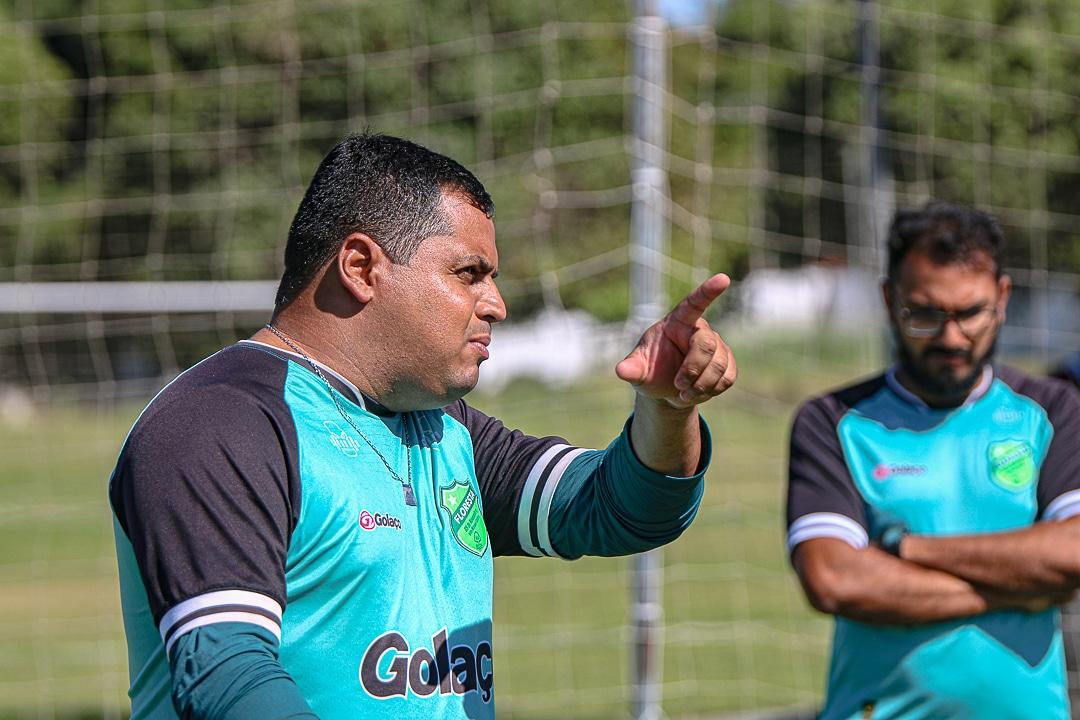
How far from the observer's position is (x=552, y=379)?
16672 millimetres

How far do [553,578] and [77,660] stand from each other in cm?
489

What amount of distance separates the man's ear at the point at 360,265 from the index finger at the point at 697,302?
20.3 inches

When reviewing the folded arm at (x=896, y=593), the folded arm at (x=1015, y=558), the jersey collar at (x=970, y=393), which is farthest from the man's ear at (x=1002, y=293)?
the folded arm at (x=896, y=593)

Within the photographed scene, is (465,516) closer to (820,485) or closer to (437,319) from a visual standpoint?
(437,319)

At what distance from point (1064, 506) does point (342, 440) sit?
207 centimetres

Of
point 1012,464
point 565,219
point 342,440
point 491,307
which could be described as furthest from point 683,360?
point 565,219

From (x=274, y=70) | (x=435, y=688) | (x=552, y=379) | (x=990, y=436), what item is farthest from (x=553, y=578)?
(x=435, y=688)

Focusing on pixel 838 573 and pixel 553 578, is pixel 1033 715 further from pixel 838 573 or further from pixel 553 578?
pixel 553 578

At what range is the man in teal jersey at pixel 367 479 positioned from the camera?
1985 millimetres

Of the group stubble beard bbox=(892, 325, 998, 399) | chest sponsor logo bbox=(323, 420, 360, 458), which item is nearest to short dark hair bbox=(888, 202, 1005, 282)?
stubble beard bbox=(892, 325, 998, 399)

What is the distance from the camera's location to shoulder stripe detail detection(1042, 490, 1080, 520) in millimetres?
3488

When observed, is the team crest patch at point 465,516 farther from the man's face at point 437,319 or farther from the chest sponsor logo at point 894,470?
the chest sponsor logo at point 894,470

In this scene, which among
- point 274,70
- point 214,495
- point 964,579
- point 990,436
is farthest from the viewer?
point 274,70

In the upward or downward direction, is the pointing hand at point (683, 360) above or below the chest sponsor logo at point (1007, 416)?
above
